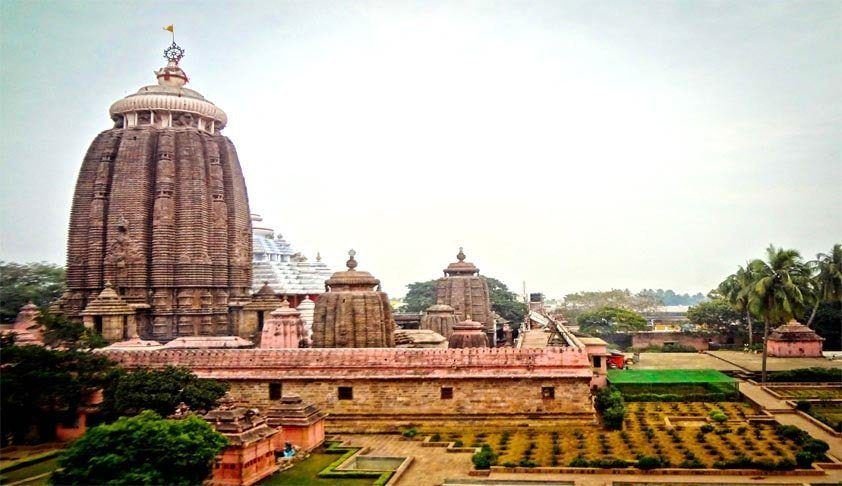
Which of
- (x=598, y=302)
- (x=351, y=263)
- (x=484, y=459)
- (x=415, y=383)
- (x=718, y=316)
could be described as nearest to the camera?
(x=484, y=459)

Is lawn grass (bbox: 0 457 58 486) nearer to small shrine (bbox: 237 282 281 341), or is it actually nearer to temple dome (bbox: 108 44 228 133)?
small shrine (bbox: 237 282 281 341)

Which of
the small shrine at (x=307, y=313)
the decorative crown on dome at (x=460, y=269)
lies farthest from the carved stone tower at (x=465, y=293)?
the small shrine at (x=307, y=313)

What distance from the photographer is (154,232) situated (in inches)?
1217

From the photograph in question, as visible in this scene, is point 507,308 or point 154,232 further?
point 507,308

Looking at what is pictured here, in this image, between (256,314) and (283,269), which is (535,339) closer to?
(283,269)

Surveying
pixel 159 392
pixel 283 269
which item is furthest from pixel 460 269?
pixel 159 392

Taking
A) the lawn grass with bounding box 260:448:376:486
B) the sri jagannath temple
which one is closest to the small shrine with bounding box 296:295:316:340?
the sri jagannath temple

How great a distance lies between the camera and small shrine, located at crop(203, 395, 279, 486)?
17359mm

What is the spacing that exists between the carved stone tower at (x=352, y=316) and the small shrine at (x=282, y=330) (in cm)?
201

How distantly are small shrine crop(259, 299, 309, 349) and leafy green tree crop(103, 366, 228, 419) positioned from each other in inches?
299

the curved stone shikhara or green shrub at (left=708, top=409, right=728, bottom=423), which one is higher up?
the curved stone shikhara

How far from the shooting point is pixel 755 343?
51.1 m

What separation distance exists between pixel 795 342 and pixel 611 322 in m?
23.1

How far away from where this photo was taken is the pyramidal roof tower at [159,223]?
30672 millimetres
